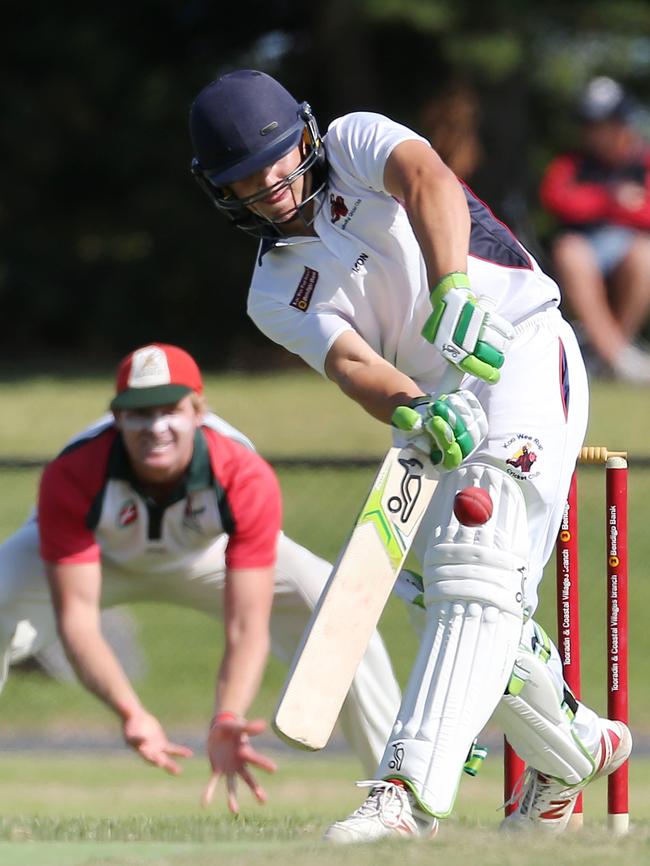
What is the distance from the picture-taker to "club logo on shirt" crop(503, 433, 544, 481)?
3.26 m

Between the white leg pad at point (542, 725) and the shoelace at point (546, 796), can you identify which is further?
the shoelace at point (546, 796)

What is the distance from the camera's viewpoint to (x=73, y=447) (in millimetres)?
4715

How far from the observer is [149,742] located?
412cm

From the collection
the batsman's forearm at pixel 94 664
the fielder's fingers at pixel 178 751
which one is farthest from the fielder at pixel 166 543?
the fielder's fingers at pixel 178 751

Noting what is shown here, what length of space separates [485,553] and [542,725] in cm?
45

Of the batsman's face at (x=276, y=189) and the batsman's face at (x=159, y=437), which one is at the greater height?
the batsman's face at (x=276, y=189)

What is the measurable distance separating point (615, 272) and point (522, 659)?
6.42m

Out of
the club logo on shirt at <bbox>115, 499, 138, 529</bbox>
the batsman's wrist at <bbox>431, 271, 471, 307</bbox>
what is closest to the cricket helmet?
the batsman's wrist at <bbox>431, 271, 471, 307</bbox>

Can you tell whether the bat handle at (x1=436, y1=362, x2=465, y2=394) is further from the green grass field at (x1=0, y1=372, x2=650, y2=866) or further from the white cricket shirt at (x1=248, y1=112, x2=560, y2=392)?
the green grass field at (x1=0, y1=372, x2=650, y2=866)

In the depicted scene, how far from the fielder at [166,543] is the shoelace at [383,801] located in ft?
4.22

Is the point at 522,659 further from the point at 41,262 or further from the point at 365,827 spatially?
the point at 41,262

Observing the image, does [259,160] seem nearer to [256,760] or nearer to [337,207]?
[337,207]

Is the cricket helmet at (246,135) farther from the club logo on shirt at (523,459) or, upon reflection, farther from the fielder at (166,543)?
Result: the fielder at (166,543)

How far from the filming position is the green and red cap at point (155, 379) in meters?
4.62
